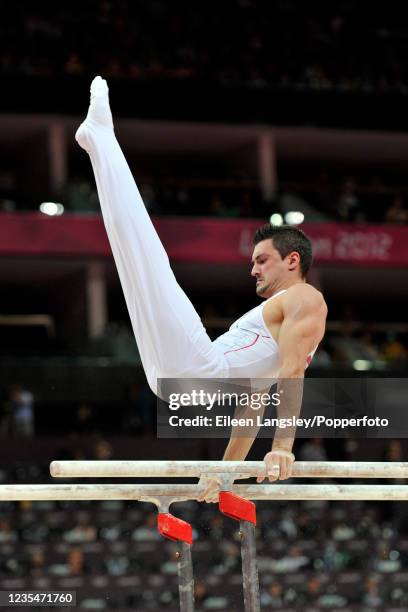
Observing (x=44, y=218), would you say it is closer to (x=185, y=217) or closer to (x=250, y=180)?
(x=185, y=217)

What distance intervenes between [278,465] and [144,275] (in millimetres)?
1159

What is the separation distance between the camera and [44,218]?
18875mm

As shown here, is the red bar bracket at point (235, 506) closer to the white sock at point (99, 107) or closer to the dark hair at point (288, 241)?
the dark hair at point (288, 241)

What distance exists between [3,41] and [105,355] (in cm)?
643

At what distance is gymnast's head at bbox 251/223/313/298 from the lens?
216 inches

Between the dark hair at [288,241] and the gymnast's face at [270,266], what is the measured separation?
0.02m

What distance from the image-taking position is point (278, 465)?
4793 mm

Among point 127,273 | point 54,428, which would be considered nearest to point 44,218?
point 54,428

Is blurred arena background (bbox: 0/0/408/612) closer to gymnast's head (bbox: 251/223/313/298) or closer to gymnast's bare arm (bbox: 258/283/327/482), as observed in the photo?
gymnast's head (bbox: 251/223/313/298)

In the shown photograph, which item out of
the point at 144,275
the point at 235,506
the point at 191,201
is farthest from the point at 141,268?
the point at 191,201

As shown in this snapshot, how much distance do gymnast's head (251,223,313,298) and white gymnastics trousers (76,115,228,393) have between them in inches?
17.3

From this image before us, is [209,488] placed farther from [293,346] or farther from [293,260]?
[293,260]

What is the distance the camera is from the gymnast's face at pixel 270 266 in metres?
5.48

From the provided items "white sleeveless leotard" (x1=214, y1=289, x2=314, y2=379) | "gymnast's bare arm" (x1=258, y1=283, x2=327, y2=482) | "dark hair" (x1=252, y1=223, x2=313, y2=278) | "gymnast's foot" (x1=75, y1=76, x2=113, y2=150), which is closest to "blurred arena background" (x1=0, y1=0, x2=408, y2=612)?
"white sleeveless leotard" (x1=214, y1=289, x2=314, y2=379)
